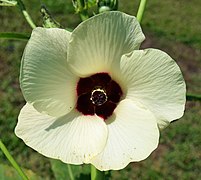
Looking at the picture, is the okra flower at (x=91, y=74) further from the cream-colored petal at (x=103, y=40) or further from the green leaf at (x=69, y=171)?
the green leaf at (x=69, y=171)

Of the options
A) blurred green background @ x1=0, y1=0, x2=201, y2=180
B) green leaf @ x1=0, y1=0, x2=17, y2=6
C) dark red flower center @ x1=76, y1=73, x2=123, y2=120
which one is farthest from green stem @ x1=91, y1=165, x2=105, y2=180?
blurred green background @ x1=0, y1=0, x2=201, y2=180

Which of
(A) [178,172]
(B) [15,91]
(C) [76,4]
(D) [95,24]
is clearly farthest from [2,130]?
(D) [95,24]

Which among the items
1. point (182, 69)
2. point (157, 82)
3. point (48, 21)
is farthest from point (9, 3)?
point (182, 69)

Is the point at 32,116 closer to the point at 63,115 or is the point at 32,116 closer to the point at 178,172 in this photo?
the point at 63,115

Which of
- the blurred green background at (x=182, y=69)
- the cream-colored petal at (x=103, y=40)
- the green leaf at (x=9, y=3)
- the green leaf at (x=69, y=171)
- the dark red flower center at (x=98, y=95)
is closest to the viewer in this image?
the cream-colored petal at (x=103, y=40)

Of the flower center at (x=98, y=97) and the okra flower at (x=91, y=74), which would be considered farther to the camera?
the flower center at (x=98, y=97)

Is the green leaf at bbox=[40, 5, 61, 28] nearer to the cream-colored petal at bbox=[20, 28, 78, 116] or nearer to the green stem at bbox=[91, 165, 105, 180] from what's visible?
the cream-colored petal at bbox=[20, 28, 78, 116]

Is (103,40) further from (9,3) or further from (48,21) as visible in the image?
(9,3)

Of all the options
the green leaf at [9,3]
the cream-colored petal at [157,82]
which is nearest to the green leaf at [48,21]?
the green leaf at [9,3]
